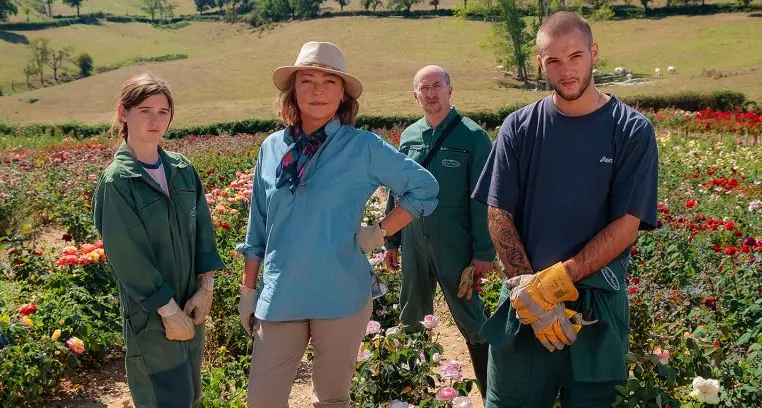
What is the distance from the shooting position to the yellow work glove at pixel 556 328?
2.32 m

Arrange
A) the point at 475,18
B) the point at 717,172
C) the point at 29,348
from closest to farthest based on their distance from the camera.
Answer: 1. the point at 29,348
2. the point at 717,172
3. the point at 475,18

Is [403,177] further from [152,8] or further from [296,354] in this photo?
[152,8]

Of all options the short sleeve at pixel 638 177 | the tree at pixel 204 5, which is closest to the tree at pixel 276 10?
the tree at pixel 204 5

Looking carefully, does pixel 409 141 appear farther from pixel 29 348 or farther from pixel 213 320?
pixel 29 348

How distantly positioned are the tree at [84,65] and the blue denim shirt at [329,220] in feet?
258

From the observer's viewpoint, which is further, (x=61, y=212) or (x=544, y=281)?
(x=61, y=212)

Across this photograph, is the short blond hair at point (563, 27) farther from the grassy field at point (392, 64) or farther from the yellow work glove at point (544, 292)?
the grassy field at point (392, 64)

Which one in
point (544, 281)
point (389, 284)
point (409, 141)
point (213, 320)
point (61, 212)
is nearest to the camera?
point (544, 281)

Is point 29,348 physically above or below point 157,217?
below

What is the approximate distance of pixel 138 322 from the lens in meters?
2.72

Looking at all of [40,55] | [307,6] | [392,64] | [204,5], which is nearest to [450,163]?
[392,64]

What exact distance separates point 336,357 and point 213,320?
2191 millimetres

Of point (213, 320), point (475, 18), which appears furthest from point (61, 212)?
point (475, 18)

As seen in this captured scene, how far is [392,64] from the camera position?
50.7 meters
